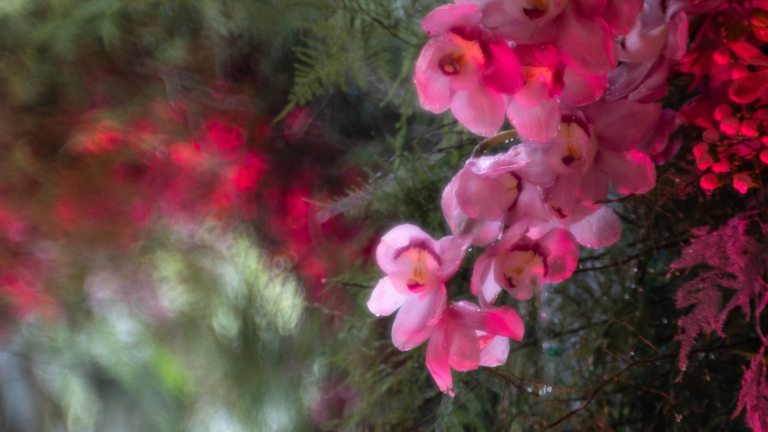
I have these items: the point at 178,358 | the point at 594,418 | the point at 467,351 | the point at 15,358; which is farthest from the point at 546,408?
the point at 15,358

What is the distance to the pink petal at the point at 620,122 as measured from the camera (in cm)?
34

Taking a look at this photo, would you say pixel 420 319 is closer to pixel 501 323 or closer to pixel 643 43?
pixel 501 323

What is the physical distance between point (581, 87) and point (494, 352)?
0.12 m

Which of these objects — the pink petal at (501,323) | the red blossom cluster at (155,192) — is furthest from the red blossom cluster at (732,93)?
the red blossom cluster at (155,192)

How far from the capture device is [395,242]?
1.19 ft

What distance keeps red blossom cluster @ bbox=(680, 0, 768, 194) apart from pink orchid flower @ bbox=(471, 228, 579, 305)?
8cm

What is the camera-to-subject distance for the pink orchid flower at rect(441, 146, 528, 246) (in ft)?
1.09

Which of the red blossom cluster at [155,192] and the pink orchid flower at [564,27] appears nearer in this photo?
the pink orchid flower at [564,27]

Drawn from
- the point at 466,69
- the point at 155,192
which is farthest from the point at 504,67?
the point at 155,192

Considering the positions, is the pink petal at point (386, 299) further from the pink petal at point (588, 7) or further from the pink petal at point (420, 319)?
the pink petal at point (588, 7)

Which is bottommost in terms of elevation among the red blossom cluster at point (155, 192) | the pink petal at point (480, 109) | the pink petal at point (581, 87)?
the red blossom cluster at point (155, 192)

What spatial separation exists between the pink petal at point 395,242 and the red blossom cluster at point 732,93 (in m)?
0.13

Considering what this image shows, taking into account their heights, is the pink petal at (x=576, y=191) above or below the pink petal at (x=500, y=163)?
below

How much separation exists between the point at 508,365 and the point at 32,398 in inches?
32.7
